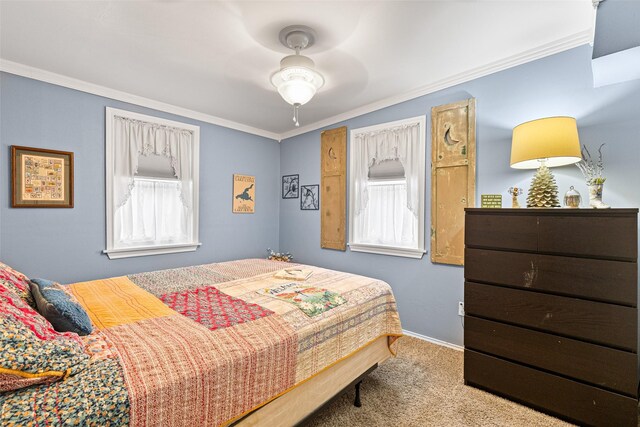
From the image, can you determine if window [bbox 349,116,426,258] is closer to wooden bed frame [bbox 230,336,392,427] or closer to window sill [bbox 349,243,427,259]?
window sill [bbox 349,243,427,259]

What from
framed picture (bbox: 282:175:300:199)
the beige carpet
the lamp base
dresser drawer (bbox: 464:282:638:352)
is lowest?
the beige carpet

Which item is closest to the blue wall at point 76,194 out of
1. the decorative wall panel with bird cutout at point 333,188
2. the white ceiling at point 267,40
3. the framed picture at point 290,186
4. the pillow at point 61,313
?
the white ceiling at point 267,40

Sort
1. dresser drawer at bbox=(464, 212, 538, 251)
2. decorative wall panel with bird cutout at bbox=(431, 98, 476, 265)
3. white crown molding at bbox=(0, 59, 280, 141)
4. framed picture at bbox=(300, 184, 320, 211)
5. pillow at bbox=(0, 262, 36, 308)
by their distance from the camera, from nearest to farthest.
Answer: pillow at bbox=(0, 262, 36, 308) → dresser drawer at bbox=(464, 212, 538, 251) → white crown molding at bbox=(0, 59, 280, 141) → decorative wall panel with bird cutout at bbox=(431, 98, 476, 265) → framed picture at bbox=(300, 184, 320, 211)

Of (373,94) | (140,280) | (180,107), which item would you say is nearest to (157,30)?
(180,107)

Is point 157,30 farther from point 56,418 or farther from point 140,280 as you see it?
point 56,418

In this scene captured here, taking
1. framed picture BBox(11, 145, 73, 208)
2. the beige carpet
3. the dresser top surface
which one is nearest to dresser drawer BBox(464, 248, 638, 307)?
the dresser top surface

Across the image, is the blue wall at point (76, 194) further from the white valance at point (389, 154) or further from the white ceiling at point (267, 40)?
the white valance at point (389, 154)

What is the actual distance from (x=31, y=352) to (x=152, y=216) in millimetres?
2710

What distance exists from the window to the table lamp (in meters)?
1.03

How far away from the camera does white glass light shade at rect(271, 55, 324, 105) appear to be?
2.10 m

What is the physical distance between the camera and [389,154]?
3.27m

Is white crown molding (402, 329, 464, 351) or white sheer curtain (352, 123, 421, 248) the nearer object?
white crown molding (402, 329, 464, 351)

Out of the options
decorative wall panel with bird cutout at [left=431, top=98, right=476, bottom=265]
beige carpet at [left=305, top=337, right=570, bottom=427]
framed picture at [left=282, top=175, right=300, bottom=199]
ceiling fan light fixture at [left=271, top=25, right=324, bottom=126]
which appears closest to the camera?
beige carpet at [left=305, top=337, right=570, bottom=427]

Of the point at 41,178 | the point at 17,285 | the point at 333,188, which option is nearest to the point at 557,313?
the point at 333,188
